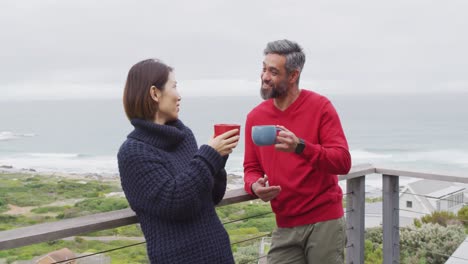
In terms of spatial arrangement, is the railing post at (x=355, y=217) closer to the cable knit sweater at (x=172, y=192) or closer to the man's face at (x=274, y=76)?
the man's face at (x=274, y=76)

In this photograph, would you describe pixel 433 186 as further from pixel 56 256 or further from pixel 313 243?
pixel 56 256

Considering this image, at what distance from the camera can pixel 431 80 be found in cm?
4684

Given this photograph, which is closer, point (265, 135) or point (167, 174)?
point (167, 174)

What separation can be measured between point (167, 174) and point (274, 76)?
67cm

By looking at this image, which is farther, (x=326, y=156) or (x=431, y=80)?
(x=431, y=80)

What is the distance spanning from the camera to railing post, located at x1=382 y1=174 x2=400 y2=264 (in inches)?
108

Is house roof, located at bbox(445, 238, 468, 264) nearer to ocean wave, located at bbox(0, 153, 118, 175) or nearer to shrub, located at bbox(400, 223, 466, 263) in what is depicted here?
shrub, located at bbox(400, 223, 466, 263)

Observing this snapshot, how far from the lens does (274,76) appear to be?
6.31 feet

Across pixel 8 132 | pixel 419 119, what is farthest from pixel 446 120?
pixel 8 132

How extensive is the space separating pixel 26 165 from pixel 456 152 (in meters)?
28.9

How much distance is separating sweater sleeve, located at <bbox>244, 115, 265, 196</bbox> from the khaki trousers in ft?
0.78

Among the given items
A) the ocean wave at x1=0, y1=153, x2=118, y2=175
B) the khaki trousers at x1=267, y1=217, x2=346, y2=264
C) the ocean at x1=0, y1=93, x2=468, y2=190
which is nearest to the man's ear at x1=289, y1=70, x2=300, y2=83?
the khaki trousers at x1=267, y1=217, x2=346, y2=264

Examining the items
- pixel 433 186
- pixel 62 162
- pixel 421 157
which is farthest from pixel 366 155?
pixel 62 162

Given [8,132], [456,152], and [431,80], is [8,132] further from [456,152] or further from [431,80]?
[431,80]
